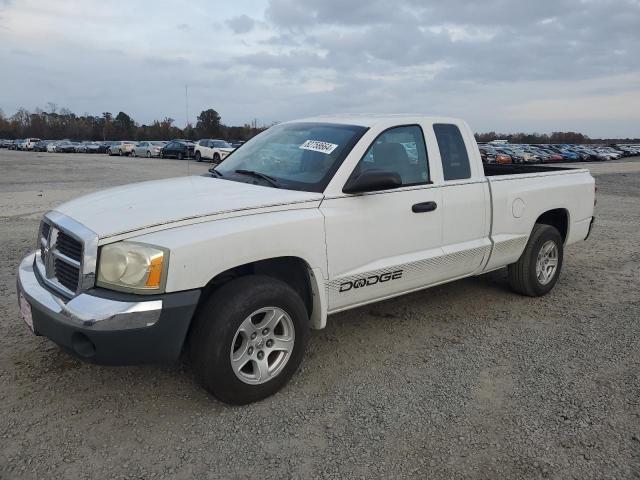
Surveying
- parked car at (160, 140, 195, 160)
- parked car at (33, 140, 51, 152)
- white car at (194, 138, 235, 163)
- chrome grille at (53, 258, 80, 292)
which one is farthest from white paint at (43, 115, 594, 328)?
parked car at (33, 140, 51, 152)

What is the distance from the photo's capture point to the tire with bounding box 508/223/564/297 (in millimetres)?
5250

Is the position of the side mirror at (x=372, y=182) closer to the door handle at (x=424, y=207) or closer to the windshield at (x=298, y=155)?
the windshield at (x=298, y=155)

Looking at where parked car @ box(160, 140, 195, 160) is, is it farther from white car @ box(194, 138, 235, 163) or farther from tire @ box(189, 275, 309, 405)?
tire @ box(189, 275, 309, 405)

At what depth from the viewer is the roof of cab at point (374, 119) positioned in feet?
13.5

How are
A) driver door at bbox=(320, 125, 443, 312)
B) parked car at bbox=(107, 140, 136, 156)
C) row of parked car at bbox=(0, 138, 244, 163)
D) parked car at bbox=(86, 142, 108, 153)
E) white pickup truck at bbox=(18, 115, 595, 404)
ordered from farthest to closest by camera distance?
parked car at bbox=(86, 142, 108, 153), parked car at bbox=(107, 140, 136, 156), row of parked car at bbox=(0, 138, 244, 163), driver door at bbox=(320, 125, 443, 312), white pickup truck at bbox=(18, 115, 595, 404)

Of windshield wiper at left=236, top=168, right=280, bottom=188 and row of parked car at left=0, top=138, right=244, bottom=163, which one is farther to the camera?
row of parked car at left=0, top=138, right=244, bottom=163

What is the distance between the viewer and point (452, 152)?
453 centimetres

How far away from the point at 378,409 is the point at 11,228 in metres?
7.56

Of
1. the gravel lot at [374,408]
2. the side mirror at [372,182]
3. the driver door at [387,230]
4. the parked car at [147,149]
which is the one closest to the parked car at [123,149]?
the parked car at [147,149]

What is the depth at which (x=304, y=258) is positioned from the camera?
133 inches

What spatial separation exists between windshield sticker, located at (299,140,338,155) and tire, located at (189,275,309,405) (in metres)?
1.15

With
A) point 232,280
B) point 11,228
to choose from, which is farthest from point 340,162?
point 11,228

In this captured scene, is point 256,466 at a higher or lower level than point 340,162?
lower

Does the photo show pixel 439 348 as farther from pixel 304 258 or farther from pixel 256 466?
pixel 256 466
